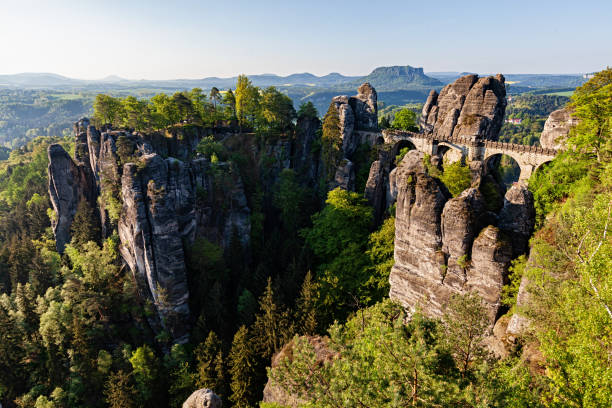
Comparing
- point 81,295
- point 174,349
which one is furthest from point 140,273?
point 174,349

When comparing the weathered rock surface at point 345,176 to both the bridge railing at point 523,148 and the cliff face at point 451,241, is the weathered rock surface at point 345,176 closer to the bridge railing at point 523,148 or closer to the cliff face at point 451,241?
the bridge railing at point 523,148

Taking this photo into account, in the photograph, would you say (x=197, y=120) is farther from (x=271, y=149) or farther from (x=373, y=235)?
(x=373, y=235)

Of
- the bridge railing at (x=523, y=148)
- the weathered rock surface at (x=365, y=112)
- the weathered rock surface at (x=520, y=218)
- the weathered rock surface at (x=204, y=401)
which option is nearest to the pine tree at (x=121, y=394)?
the weathered rock surface at (x=204, y=401)

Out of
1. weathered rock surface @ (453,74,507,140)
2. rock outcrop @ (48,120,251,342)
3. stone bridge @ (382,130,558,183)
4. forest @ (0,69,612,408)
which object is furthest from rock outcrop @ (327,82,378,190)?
rock outcrop @ (48,120,251,342)

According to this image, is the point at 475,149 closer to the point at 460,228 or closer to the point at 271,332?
the point at 460,228

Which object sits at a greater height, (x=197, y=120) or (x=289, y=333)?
(x=197, y=120)

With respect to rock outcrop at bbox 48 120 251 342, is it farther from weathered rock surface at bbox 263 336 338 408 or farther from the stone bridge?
the stone bridge

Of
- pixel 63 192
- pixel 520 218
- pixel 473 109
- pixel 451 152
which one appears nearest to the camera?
pixel 520 218

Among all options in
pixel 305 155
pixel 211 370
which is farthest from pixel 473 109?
pixel 211 370
